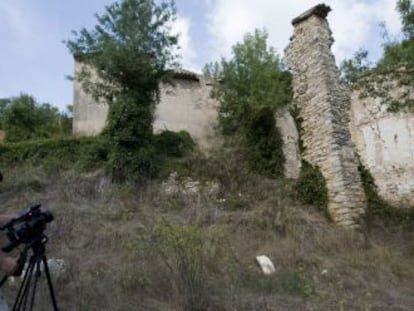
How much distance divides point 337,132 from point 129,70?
6.31m

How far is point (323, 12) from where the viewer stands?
11578 mm

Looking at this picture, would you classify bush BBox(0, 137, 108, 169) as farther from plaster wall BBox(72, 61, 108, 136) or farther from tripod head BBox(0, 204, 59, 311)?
tripod head BBox(0, 204, 59, 311)

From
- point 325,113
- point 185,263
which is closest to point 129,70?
point 325,113

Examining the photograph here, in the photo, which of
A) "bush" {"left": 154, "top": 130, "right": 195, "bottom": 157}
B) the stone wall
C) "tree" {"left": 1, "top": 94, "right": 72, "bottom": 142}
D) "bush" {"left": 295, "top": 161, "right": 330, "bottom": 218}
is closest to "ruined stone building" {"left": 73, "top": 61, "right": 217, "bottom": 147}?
"tree" {"left": 1, "top": 94, "right": 72, "bottom": 142}

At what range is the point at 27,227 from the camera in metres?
3.03

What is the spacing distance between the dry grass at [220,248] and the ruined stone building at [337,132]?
911mm

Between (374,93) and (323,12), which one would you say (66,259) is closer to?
(374,93)

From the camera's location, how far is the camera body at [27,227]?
296 centimetres

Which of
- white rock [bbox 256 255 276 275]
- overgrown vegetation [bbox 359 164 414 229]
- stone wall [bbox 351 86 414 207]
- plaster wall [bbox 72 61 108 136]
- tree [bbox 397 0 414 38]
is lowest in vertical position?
white rock [bbox 256 255 276 275]

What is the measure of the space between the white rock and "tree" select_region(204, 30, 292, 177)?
4702 mm

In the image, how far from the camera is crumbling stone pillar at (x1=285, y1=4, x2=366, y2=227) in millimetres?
10453

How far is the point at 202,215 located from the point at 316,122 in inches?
150

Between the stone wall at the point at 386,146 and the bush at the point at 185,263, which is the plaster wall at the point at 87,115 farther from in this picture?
the bush at the point at 185,263

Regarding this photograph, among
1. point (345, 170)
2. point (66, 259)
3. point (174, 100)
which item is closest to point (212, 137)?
point (174, 100)
